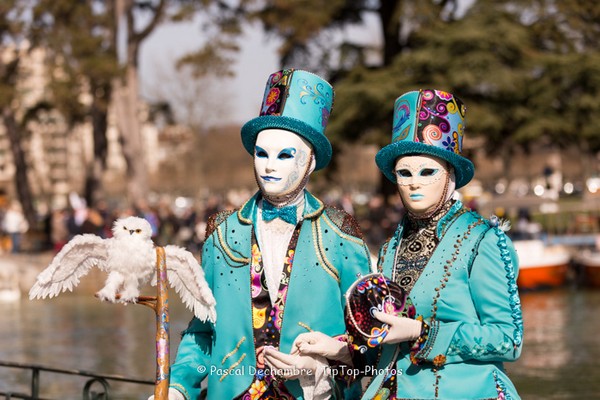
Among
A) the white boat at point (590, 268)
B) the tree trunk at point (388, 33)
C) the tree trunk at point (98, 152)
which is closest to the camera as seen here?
the white boat at point (590, 268)

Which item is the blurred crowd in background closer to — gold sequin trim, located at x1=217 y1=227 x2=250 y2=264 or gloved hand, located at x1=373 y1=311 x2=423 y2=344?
gold sequin trim, located at x1=217 y1=227 x2=250 y2=264

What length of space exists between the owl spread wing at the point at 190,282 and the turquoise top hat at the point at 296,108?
680mm

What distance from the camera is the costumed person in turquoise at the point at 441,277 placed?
4109mm

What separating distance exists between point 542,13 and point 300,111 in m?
25.3

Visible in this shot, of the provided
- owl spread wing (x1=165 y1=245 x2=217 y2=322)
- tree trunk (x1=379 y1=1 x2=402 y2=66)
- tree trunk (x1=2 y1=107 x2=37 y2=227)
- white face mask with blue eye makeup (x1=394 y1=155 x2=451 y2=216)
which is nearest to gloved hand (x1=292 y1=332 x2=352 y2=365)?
owl spread wing (x1=165 y1=245 x2=217 y2=322)

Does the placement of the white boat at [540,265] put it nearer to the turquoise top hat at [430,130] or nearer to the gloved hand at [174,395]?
the turquoise top hat at [430,130]

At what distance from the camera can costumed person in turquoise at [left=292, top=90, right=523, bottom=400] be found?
13.5 feet

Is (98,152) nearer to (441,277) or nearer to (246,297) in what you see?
(246,297)

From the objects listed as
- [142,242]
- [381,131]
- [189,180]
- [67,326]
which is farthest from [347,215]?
[189,180]

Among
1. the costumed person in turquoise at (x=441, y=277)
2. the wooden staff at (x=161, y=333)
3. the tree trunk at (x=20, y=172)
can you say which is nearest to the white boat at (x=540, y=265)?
the tree trunk at (x=20, y=172)

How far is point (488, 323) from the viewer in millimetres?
4133

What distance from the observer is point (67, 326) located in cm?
1795

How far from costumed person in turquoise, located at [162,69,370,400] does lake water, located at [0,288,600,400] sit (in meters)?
6.38

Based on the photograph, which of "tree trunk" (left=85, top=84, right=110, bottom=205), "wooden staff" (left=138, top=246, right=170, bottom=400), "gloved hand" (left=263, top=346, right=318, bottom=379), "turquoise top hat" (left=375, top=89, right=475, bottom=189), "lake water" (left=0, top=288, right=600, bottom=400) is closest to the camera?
"wooden staff" (left=138, top=246, right=170, bottom=400)
